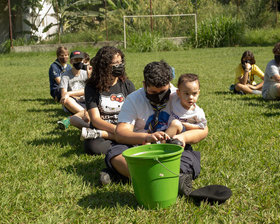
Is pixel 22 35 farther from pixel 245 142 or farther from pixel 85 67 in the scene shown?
pixel 245 142

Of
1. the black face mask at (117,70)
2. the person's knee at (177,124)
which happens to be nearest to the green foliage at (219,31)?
the black face mask at (117,70)

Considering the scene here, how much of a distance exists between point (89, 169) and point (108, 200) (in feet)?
2.83

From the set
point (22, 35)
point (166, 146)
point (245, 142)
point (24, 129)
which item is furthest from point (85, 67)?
point (22, 35)

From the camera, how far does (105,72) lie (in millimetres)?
4473

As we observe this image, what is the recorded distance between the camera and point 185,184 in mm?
3168

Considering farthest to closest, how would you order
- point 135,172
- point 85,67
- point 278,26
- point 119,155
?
1. point 278,26
2. point 85,67
3. point 119,155
4. point 135,172

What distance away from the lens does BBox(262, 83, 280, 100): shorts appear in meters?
7.13

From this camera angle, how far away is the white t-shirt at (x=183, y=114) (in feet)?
11.3

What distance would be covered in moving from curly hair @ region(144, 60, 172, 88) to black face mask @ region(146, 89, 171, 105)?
0.41 feet

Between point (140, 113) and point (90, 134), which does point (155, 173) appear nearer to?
point (140, 113)

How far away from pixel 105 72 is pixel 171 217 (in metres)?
2.11

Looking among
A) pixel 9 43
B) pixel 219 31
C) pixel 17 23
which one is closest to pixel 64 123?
pixel 9 43

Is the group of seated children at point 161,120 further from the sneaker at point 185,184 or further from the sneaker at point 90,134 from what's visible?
the sneaker at point 90,134

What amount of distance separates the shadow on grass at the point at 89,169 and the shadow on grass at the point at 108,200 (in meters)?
0.28
